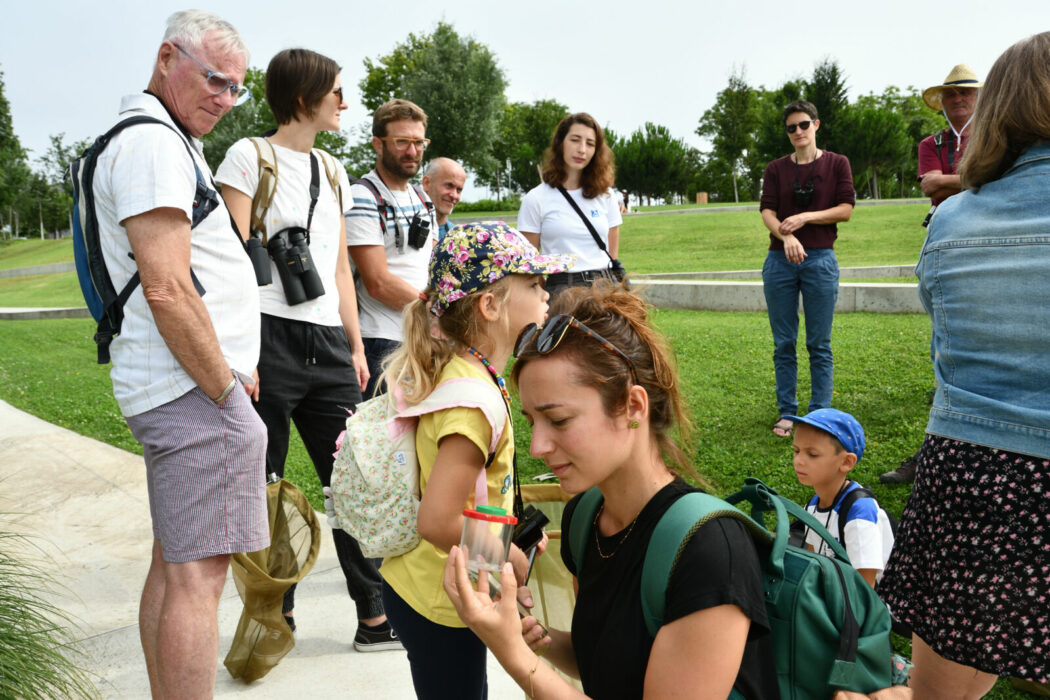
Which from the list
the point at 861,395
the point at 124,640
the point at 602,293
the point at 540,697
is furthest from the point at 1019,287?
the point at 861,395

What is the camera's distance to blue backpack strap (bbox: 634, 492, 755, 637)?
1.41 meters

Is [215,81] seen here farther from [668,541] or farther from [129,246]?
[668,541]

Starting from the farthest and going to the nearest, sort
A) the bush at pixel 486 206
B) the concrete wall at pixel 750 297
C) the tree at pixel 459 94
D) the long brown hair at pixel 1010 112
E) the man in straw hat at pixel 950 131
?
the tree at pixel 459 94 → the bush at pixel 486 206 → the concrete wall at pixel 750 297 → the man in straw hat at pixel 950 131 → the long brown hair at pixel 1010 112

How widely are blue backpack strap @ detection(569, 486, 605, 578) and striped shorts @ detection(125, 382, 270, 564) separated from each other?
112cm

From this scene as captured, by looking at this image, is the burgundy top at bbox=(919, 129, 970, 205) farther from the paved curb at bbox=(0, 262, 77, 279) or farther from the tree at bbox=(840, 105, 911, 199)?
the tree at bbox=(840, 105, 911, 199)

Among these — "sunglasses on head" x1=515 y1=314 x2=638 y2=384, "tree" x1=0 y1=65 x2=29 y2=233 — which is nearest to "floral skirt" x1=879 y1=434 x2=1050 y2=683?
"sunglasses on head" x1=515 y1=314 x2=638 y2=384

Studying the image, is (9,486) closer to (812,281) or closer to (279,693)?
(279,693)

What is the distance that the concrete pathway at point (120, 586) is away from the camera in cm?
319

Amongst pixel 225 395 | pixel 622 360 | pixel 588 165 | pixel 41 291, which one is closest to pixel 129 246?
pixel 225 395

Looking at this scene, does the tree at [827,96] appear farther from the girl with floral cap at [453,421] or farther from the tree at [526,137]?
the girl with floral cap at [453,421]

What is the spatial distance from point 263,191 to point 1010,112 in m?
2.59

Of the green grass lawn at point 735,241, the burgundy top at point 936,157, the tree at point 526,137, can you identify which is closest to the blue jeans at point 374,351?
the burgundy top at point 936,157

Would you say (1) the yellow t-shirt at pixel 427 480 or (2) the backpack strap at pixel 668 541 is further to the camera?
(1) the yellow t-shirt at pixel 427 480

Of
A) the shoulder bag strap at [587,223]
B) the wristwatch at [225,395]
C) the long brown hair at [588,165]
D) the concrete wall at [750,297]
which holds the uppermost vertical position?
the long brown hair at [588,165]
